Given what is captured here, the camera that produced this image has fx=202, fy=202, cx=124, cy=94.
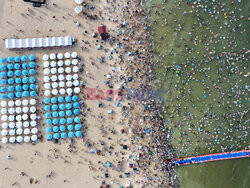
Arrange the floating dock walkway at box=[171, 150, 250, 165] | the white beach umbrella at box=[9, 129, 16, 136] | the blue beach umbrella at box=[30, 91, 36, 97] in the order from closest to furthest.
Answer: the white beach umbrella at box=[9, 129, 16, 136] < the blue beach umbrella at box=[30, 91, 36, 97] < the floating dock walkway at box=[171, 150, 250, 165]

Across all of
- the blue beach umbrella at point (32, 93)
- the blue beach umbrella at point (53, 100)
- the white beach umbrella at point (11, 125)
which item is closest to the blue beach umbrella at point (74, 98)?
the blue beach umbrella at point (53, 100)

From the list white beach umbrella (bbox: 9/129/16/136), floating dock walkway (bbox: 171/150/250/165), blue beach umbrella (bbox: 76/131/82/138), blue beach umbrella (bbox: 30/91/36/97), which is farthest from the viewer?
floating dock walkway (bbox: 171/150/250/165)

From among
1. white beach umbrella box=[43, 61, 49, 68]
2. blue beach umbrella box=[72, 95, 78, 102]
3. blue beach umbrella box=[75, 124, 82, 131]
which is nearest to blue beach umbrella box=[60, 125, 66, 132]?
blue beach umbrella box=[75, 124, 82, 131]

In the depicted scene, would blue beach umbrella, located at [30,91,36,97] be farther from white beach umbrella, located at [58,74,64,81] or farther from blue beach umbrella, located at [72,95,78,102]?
blue beach umbrella, located at [72,95,78,102]

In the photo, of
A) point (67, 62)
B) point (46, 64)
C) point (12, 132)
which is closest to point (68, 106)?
point (67, 62)

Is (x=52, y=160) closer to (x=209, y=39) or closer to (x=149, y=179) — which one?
(x=149, y=179)
